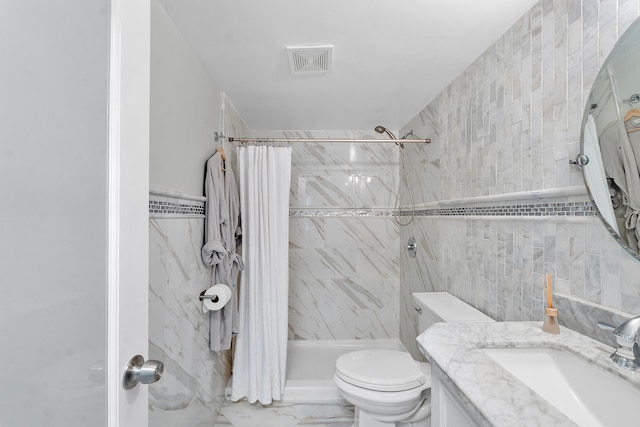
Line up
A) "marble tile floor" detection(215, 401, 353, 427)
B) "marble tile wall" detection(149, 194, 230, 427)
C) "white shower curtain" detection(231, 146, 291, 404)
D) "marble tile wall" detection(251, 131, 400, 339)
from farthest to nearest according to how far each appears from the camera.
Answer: "marble tile wall" detection(251, 131, 400, 339)
"white shower curtain" detection(231, 146, 291, 404)
"marble tile floor" detection(215, 401, 353, 427)
"marble tile wall" detection(149, 194, 230, 427)

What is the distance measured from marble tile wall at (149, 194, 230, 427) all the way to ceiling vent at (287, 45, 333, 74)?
35.9 inches

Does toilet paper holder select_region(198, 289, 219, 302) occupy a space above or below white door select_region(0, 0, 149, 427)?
below

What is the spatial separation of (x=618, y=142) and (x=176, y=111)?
5.29ft

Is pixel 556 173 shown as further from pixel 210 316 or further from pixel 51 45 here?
pixel 210 316

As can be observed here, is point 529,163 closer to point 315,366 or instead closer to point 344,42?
point 344,42

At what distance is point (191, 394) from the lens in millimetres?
1505

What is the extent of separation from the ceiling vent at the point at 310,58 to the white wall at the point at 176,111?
51 cm

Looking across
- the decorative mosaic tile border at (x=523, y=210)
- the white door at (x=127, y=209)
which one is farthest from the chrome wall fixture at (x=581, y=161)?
the white door at (x=127, y=209)

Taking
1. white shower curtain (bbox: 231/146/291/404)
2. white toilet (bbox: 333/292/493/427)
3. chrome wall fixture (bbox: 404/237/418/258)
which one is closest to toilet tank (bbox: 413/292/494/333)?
white toilet (bbox: 333/292/493/427)

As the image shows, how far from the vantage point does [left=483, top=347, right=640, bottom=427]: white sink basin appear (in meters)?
0.66

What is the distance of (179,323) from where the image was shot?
4.58ft

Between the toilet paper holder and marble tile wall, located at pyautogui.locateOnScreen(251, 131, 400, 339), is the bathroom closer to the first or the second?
the toilet paper holder

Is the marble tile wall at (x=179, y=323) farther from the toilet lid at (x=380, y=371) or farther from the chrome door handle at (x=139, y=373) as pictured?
the toilet lid at (x=380, y=371)

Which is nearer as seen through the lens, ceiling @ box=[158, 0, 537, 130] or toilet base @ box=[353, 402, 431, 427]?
ceiling @ box=[158, 0, 537, 130]
